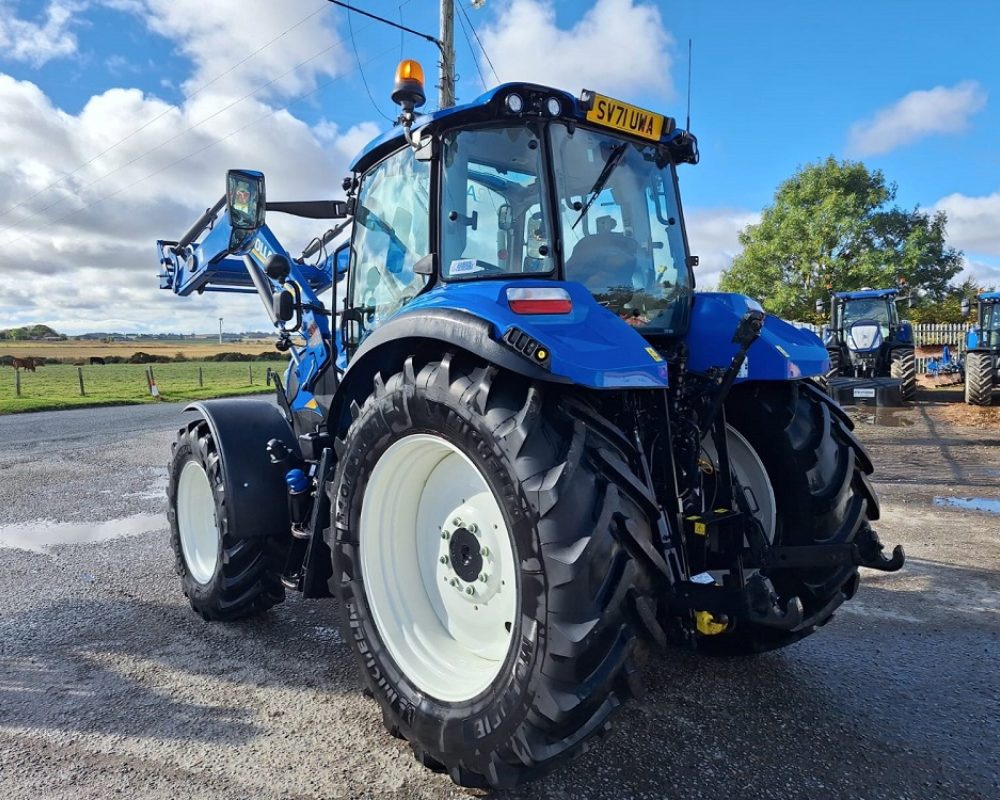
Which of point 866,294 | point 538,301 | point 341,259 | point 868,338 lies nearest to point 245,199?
point 341,259

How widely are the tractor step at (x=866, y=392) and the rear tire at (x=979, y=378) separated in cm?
156

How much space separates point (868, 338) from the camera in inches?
640

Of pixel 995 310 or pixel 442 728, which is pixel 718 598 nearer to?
pixel 442 728

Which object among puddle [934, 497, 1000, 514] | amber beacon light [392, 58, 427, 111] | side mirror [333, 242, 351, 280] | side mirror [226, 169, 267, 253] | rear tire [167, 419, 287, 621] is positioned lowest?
puddle [934, 497, 1000, 514]

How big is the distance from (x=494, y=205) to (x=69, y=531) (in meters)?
4.95

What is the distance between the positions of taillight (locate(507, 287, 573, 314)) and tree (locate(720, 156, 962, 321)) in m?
26.4

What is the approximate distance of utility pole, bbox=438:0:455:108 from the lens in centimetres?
1114

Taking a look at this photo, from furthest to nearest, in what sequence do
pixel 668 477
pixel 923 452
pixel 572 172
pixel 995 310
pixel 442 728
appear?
pixel 995 310 → pixel 923 452 → pixel 572 172 → pixel 668 477 → pixel 442 728

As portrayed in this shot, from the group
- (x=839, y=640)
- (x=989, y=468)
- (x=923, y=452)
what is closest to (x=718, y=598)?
(x=839, y=640)

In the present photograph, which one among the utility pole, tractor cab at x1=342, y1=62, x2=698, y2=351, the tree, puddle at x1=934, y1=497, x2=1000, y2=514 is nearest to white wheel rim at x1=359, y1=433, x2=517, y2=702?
tractor cab at x1=342, y1=62, x2=698, y2=351

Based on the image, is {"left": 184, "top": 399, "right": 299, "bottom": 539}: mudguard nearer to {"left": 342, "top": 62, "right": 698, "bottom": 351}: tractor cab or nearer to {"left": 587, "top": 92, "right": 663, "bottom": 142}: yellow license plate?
{"left": 342, "top": 62, "right": 698, "bottom": 351}: tractor cab

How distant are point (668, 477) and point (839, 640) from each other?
1.63 meters

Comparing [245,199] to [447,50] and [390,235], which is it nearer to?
[390,235]

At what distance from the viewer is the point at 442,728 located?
2.24 m
